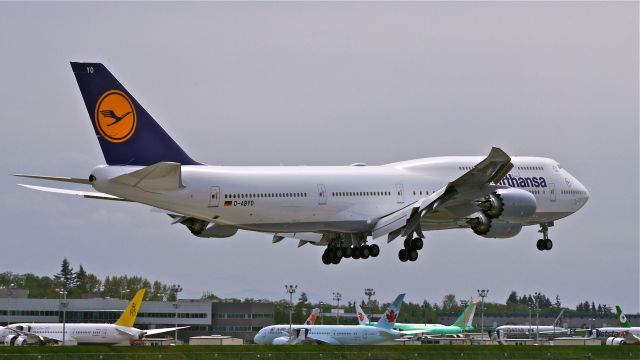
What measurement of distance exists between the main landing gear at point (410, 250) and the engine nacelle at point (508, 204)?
4.15 metres

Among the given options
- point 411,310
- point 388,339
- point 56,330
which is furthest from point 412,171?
point 411,310

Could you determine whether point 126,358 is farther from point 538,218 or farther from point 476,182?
point 538,218

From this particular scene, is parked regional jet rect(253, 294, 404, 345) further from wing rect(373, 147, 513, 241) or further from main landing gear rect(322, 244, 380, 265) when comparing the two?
wing rect(373, 147, 513, 241)

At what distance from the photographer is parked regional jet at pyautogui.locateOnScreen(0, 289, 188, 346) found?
8338cm

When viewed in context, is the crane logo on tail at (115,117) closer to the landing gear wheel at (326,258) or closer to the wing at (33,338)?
the landing gear wheel at (326,258)

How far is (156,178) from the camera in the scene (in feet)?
158

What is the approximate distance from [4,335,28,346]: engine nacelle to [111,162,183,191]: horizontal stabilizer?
38459mm

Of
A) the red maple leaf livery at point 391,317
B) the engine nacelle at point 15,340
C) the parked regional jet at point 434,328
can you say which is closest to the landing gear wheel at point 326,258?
the red maple leaf livery at point 391,317

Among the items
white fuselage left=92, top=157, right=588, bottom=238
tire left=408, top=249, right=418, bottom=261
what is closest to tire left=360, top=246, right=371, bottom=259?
white fuselage left=92, top=157, right=588, bottom=238

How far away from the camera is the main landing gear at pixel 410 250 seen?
55.9m

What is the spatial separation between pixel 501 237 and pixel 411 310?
369 feet

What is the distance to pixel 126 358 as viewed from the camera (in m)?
53.4

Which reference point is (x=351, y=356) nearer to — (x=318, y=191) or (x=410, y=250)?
(x=410, y=250)

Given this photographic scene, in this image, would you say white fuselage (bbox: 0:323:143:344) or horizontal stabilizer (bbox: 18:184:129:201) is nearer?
horizontal stabilizer (bbox: 18:184:129:201)
